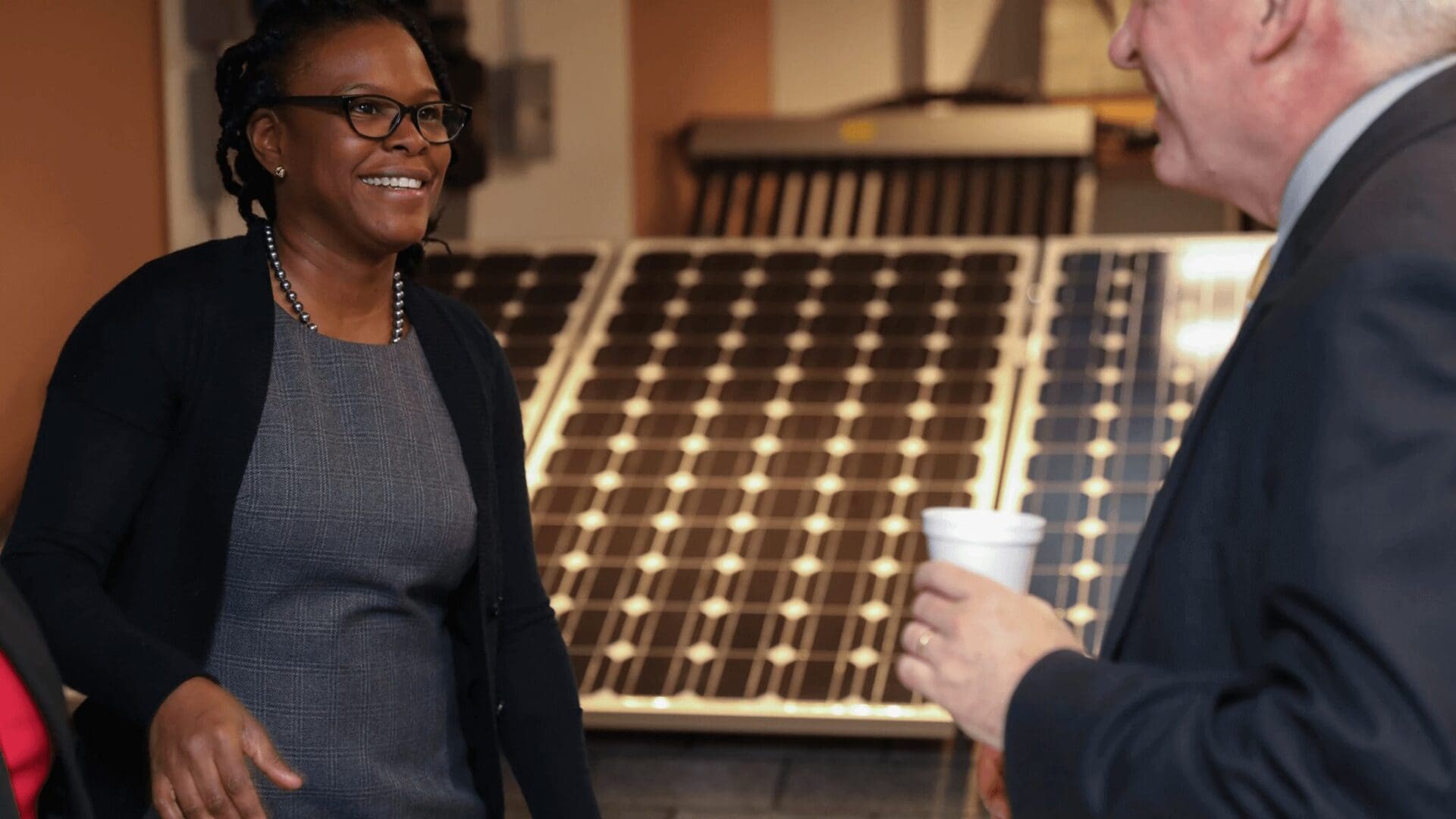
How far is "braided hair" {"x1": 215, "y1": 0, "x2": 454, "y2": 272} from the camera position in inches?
61.8

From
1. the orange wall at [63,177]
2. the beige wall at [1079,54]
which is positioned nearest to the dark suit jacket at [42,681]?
the orange wall at [63,177]

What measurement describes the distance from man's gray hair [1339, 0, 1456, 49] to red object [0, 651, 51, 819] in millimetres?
919

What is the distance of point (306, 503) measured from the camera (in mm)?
1442

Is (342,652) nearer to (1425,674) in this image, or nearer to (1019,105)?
(1425,674)

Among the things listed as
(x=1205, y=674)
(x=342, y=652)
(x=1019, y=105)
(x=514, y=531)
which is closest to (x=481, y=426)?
(x=514, y=531)

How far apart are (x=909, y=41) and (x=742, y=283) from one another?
13.1 feet

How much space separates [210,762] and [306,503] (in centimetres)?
28

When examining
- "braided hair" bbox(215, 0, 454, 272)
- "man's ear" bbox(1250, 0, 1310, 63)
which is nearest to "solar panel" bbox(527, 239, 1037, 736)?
"braided hair" bbox(215, 0, 454, 272)

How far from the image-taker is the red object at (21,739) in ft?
3.62

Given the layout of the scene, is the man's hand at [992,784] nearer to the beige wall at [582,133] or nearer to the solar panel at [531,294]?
the solar panel at [531,294]

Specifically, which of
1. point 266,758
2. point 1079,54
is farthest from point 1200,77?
point 1079,54

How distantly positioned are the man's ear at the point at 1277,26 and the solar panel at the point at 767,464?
1518 millimetres

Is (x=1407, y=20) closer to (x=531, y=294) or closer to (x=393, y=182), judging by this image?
(x=393, y=182)

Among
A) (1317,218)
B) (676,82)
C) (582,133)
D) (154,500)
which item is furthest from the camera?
(676,82)
